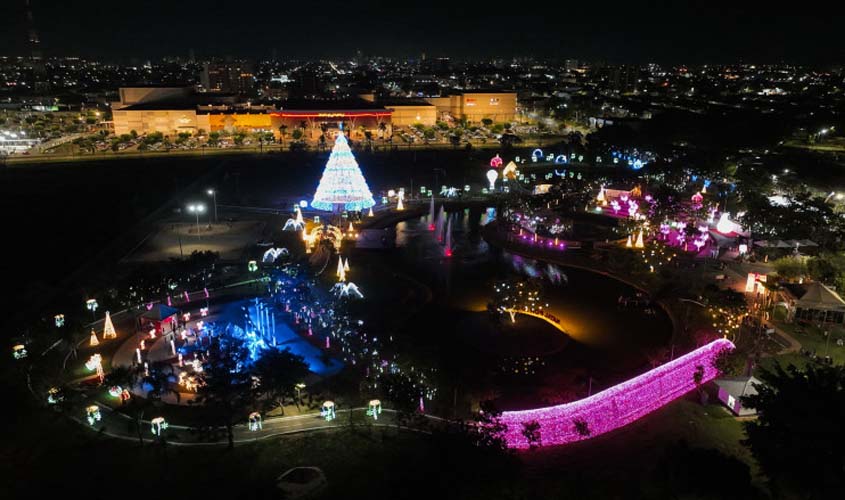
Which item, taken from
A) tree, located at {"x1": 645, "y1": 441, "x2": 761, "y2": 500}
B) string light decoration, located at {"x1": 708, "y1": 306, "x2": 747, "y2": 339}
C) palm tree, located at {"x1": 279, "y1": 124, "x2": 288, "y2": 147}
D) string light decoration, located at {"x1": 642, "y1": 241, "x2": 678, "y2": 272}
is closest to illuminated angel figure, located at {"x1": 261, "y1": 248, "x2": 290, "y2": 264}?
string light decoration, located at {"x1": 642, "y1": 241, "x2": 678, "y2": 272}

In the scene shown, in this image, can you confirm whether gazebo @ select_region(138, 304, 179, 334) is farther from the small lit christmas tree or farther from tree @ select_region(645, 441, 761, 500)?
tree @ select_region(645, 441, 761, 500)

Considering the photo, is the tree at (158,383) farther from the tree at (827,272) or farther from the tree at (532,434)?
the tree at (827,272)

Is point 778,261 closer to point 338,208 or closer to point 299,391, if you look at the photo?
point 299,391

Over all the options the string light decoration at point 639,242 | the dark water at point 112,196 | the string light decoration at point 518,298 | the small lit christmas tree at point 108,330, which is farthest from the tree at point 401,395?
the string light decoration at point 639,242

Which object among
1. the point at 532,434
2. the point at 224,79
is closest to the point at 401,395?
the point at 532,434

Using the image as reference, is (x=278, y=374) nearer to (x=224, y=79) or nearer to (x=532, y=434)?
(x=532, y=434)

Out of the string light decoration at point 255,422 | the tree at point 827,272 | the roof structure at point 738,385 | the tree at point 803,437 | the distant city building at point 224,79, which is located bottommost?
the string light decoration at point 255,422
